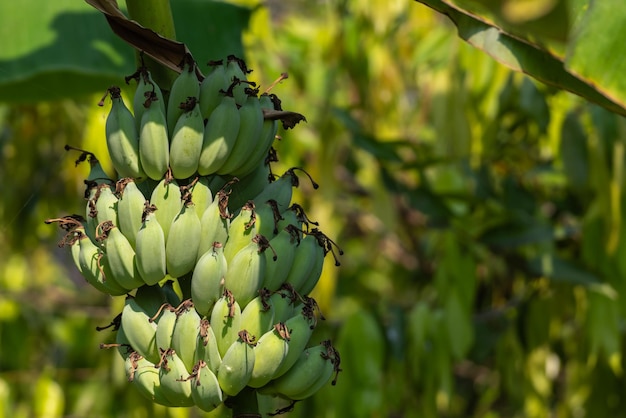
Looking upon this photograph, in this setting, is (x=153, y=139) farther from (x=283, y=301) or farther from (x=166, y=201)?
(x=283, y=301)

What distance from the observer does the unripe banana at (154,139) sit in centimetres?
85

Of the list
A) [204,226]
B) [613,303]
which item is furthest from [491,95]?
[204,226]

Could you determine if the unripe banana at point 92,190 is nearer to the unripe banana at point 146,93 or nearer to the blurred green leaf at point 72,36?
the unripe banana at point 146,93

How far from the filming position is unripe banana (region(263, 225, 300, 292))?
86cm

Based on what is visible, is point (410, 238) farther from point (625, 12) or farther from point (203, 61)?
point (625, 12)

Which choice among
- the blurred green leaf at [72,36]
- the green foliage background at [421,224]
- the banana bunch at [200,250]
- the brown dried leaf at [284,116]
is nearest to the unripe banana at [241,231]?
the banana bunch at [200,250]

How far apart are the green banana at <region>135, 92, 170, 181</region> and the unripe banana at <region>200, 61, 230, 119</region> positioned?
0.15 feet

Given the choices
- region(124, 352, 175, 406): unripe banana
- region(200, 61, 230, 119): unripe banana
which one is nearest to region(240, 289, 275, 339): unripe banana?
region(124, 352, 175, 406): unripe banana

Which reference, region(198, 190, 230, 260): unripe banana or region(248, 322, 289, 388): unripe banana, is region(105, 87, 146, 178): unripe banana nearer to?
region(198, 190, 230, 260): unripe banana

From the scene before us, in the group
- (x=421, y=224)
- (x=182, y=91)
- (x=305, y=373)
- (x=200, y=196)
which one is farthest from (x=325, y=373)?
(x=421, y=224)

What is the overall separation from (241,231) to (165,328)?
12cm

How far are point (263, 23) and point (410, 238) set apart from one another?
81 centimetres

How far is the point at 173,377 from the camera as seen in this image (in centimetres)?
83

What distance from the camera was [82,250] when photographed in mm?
868
